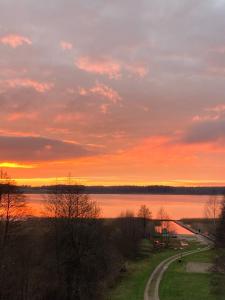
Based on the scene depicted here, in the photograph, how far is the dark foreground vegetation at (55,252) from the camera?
4291 cm

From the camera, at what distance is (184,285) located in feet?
198

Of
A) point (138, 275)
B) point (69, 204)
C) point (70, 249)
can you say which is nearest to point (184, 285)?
point (138, 275)

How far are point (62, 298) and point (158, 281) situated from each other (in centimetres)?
2026

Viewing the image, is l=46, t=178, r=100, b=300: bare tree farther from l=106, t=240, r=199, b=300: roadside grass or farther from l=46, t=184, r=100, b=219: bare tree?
l=106, t=240, r=199, b=300: roadside grass

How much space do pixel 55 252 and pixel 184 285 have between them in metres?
20.7

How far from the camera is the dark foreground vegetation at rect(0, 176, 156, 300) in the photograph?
42906mm

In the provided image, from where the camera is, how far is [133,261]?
8562 centimetres

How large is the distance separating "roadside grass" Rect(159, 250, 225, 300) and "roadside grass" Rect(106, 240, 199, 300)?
2.91 metres

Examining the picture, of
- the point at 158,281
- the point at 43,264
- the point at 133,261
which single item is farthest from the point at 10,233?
the point at 133,261

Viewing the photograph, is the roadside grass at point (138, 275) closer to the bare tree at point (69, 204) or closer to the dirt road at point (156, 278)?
the dirt road at point (156, 278)

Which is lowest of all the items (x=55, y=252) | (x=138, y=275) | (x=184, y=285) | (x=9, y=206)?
(x=138, y=275)

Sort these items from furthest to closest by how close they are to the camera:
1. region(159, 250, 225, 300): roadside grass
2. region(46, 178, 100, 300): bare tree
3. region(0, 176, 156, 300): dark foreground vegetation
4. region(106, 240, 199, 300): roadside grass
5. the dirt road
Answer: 1. region(106, 240, 199, 300): roadside grass
2. the dirt road
3. region(159, 250, 225, 300): roadside grass
4. region(46, 178, 100, 300): bare tree
5. region(0, 176, 156, 300): dark foreground vegetation

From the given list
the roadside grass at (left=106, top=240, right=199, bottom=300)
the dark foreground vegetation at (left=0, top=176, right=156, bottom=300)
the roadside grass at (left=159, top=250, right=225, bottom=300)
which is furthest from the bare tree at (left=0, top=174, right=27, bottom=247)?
the roadside grass at (left=159, top=250, right=225, bottom=300)

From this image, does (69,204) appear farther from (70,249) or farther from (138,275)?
(138,275)
